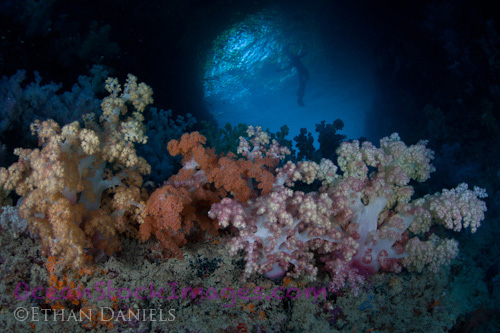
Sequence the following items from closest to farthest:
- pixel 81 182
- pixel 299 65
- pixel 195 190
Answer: pixel 81 182 → pixel 195 190 → pixel 299 65

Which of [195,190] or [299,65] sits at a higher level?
[299,65]

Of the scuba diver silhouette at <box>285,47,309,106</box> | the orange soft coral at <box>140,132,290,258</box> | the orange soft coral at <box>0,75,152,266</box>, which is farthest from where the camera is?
the scuba diver silhouette at <box>285,47,309,106</box>

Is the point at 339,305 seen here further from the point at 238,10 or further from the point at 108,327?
the point at 238,10

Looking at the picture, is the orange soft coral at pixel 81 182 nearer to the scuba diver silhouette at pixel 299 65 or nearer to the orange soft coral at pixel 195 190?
the orange soft coral at pixel 195 190

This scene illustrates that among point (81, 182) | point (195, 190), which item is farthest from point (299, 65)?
point (81, 182)

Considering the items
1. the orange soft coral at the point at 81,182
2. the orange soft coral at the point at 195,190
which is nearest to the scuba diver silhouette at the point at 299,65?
the orange soft coral at the point at 195,190

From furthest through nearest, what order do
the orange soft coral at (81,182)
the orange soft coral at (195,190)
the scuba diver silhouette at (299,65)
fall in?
the scuba diver silhouette at (299,65), the orange soft coral at (195,190), the orange soft coral at (81,182)

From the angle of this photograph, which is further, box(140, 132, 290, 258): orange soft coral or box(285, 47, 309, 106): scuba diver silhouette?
box(285, 47, 309, 106): scuba diver silhouette

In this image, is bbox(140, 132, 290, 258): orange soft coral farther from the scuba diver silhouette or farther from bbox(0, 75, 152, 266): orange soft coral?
the scuba diver silhouette

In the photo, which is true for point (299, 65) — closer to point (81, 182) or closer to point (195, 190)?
point (195, 190)

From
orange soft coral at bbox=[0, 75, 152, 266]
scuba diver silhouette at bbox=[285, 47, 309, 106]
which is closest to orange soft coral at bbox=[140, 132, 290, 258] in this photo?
orange soft coral at bbox=[0, 75, 152, 266]

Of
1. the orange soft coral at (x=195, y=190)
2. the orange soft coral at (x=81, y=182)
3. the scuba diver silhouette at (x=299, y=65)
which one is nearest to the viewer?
the orange soft coral at (x=81, y=182)

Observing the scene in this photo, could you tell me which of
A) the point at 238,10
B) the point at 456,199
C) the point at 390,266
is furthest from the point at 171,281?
the point at 238,10

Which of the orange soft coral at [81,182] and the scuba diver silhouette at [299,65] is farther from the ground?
the scuba diver silhouette at [299,65]
